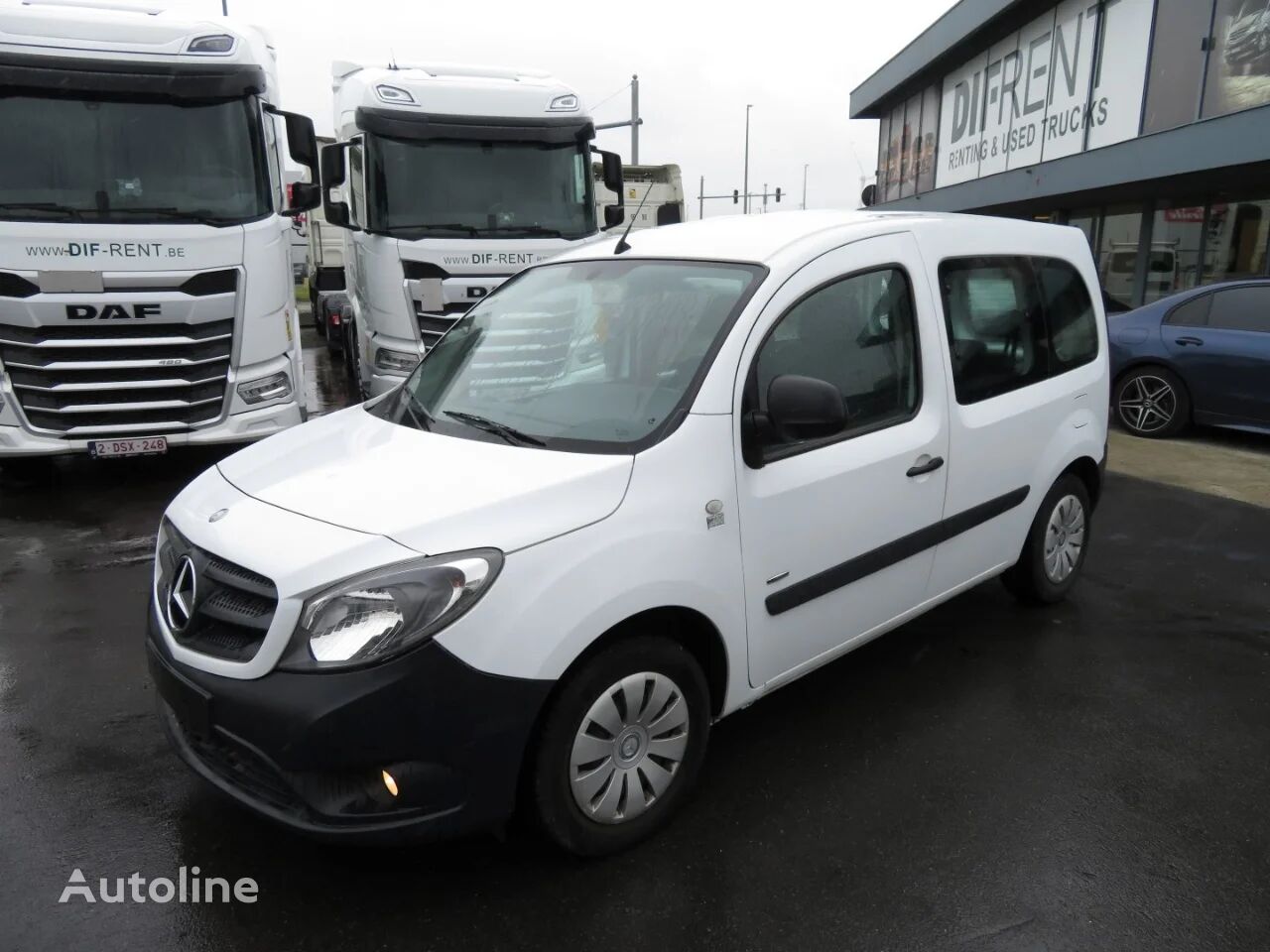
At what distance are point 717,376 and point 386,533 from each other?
3.60ft

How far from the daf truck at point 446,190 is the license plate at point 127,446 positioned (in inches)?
74.3

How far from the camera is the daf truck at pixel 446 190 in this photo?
7.94 m

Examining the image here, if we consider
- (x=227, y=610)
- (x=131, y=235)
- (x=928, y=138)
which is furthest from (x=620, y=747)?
(x=928, y=138)

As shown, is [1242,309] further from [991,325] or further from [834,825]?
[834,825]

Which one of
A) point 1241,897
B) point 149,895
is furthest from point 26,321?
point 1241,897

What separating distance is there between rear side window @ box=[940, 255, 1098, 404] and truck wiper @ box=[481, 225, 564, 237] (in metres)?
5.02

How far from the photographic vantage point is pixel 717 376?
283 cm

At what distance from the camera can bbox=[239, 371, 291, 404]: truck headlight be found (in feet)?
22.3

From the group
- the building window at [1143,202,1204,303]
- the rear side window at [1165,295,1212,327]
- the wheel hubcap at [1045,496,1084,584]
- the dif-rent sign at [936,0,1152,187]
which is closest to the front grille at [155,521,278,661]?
the wheel hubcap at [1045,496,1084,584]

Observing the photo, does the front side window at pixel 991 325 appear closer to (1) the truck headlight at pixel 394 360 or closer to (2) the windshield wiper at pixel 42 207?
(1) the truck headlight at pixel 394 360

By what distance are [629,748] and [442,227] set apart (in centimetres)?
646

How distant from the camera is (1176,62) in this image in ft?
43.5

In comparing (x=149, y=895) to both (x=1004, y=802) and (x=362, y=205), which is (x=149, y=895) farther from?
(x=362, y=205)

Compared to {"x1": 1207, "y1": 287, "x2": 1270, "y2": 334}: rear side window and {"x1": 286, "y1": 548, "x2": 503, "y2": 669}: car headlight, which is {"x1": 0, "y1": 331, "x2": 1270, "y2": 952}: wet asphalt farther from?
{"x1": 1207, "y1": 287, "x2": 1270, "y2": 334}: rear side window
